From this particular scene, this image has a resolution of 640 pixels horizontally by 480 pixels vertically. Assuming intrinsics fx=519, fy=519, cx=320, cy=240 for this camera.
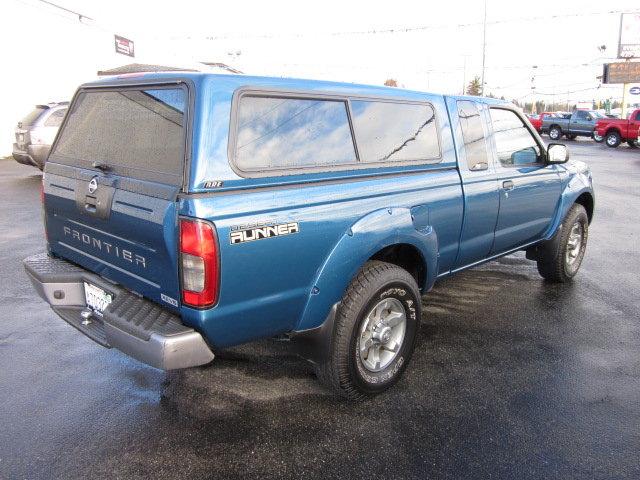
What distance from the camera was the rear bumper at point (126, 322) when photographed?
2385 millimetres

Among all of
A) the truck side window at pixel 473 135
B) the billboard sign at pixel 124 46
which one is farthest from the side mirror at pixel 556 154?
the billboard sign at pixel 124 46

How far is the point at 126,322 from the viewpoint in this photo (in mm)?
2543

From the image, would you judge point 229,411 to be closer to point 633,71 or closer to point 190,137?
point 190,137

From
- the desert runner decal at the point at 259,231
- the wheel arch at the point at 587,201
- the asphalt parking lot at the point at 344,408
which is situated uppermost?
the desert runner decal at the point at 259,231

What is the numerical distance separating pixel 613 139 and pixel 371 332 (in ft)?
89.5

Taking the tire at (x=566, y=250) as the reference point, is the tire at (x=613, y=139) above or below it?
above

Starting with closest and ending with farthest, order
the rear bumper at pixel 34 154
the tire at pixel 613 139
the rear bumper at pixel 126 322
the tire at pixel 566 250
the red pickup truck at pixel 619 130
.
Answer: the rear bumper at pixel 126 322 < the tire at pixel 566 250 < the rear bumper at pixel 34 154 < the red pickup truck at pixel 619 130 < the tire at pixel 613 139

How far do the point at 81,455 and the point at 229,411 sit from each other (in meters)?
0.79

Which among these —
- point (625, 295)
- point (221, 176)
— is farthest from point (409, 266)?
point (625, 295)

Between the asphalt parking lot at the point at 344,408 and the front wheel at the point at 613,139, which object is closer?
the asphalt parking lot at the point at 344,408

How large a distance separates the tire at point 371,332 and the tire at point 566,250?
2376 millimetres

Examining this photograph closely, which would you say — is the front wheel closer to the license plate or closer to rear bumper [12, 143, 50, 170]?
rear bumper [12, 143, 50, 170]

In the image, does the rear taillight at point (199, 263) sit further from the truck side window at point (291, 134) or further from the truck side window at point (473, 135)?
the truck side window at point (473, 135)

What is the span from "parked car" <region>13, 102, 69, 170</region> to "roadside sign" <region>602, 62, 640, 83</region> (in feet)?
122
